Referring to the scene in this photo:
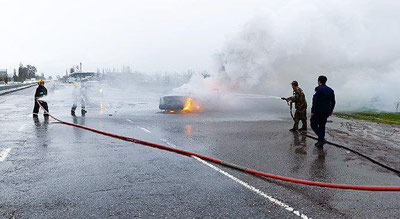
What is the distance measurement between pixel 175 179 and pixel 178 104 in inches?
514

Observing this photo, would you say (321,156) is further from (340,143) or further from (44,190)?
(44,190)

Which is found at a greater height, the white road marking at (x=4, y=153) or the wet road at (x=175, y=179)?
the white road marking at (x=4, y=153)

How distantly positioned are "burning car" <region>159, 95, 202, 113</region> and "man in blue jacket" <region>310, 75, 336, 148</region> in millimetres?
10226

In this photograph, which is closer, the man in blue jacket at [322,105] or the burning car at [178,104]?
the man in blue jacket at [322,105]

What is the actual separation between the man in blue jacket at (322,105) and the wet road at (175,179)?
1.94ft

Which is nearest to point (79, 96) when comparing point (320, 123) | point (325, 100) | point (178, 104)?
point (178, 104)

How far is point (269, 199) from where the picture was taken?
15.3 feet

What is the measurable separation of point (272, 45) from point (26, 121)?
15.8 metres

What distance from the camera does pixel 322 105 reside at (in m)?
8.58

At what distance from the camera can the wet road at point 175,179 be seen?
4.26 meters

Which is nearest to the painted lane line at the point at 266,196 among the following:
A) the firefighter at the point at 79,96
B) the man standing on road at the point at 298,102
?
the man standing on road at the point at 298,102

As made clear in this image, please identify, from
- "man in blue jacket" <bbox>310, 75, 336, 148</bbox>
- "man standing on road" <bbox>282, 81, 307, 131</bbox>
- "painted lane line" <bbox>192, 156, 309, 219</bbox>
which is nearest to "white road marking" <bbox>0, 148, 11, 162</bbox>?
"painted lane line" <bbox>192, 156, 309, 219</bbox>

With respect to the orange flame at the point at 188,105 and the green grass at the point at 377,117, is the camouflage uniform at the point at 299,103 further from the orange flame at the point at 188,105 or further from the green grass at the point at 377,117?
the orange flame at the point at 188,105

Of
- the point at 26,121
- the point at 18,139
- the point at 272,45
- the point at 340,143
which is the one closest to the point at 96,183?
the point at 18,139
